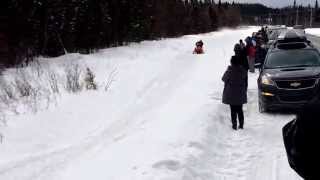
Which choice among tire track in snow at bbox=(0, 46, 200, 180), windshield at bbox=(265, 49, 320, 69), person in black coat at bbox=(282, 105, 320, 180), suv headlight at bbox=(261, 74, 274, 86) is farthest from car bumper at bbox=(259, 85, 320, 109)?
person in black coat at bbox=(282, 105, 320, 180)

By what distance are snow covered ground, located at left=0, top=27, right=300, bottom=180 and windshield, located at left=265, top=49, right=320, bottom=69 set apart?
4.19 feet

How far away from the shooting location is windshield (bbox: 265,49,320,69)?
1447 centimetres

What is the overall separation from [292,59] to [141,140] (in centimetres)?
600

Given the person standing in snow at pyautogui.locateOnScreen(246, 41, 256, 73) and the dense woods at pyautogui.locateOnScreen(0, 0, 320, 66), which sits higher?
the dense woods at pyautogui.locateOnScreen(0, 0, 320, 66)

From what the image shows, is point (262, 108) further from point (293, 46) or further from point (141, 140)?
point (141, 140)

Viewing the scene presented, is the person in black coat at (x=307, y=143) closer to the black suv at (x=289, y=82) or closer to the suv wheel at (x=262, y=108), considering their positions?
the black suv at (x=289, y=82)

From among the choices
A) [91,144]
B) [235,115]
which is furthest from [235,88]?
[91,144]

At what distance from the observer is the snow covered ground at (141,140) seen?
830cm

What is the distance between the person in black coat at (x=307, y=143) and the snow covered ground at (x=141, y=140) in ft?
15.5

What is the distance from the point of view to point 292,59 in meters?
14.8

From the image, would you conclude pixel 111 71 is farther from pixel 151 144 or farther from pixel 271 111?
pixel 151 144

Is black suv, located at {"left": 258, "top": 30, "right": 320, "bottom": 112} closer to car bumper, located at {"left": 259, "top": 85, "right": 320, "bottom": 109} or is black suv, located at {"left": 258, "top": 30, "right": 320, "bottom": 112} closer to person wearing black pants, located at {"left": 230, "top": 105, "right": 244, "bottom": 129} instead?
car bumper, located at {"left": 259, "top": 85, "right": 320, "bottom": 109}

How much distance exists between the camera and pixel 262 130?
38.8 ft

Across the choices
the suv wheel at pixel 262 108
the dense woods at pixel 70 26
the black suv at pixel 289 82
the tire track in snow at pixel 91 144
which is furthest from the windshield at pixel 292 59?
the dense woods at pixel 70 26
